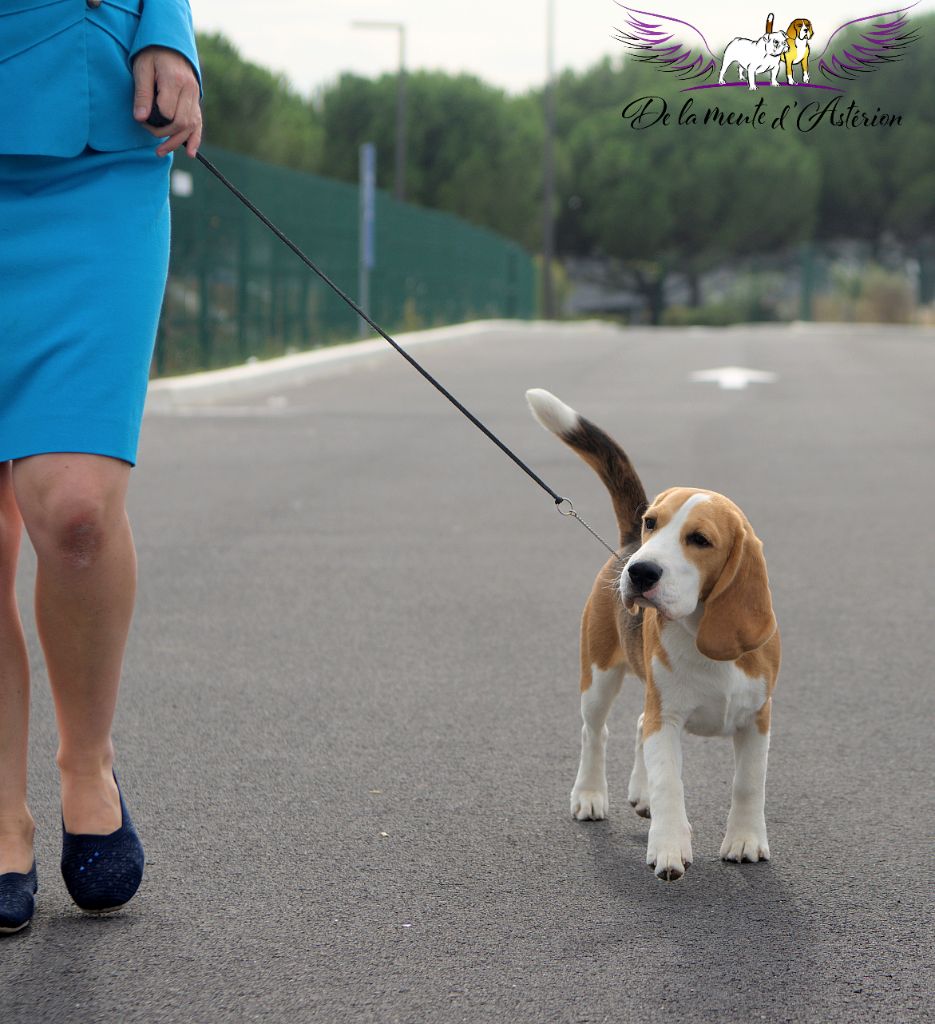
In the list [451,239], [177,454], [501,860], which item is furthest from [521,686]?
[451,239]

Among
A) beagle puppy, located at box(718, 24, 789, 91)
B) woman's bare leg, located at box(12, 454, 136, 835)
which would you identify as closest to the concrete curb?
beagle puppy, located at box(718, 24, 789, 91)

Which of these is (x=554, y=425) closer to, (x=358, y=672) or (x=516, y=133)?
(x=358, y=672)

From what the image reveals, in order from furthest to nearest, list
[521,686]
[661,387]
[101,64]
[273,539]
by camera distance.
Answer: [661,387] → [273,539] → [521,686] → [101,64]

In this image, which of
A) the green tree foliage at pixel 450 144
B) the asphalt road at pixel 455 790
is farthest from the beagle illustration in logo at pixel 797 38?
the green tree foliage at pixel 450 144

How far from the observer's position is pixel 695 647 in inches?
129

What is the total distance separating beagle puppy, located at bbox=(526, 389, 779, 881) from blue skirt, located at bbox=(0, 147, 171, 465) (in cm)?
102

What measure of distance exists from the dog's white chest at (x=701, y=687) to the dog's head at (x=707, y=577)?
57 millimetres

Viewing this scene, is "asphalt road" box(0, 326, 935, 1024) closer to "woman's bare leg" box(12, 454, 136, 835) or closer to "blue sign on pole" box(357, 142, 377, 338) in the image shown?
"woman's bare leg" box(12, 454, 136, 835)

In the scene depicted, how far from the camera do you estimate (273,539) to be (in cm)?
788

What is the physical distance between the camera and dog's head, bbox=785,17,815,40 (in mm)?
8977

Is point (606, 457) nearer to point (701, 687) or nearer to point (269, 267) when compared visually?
point (701, 687)

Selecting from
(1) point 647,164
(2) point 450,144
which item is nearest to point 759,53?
(2) point 450,144

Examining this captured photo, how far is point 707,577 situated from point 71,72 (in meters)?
1.49

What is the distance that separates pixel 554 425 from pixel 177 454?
323 inches
